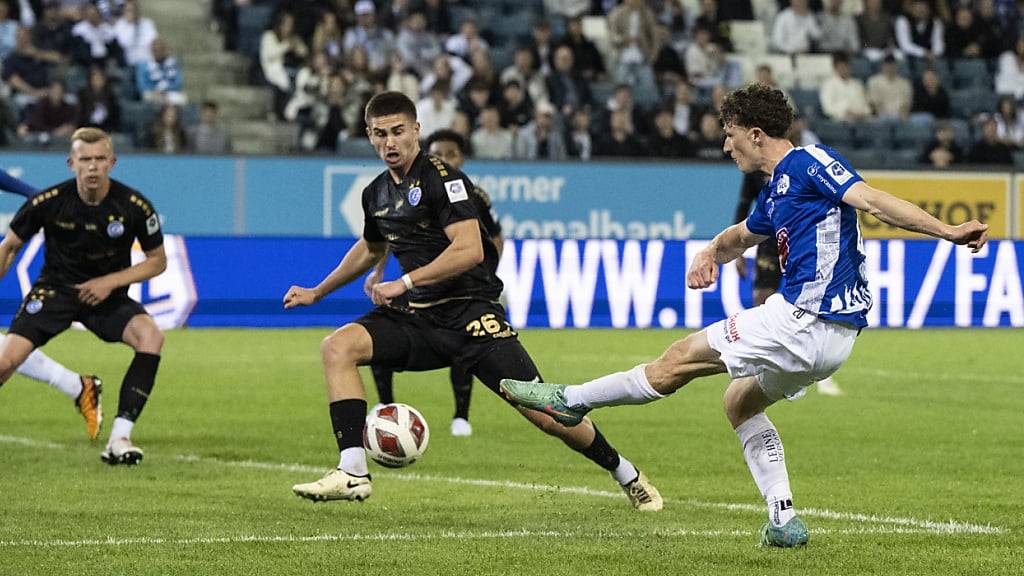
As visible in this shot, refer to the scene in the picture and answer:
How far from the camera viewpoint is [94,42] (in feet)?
77.9

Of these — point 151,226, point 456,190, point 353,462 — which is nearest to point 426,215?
point 456,190

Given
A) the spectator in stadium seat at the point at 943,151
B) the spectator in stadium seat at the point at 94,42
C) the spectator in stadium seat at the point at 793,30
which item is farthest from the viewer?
the spectator in stadium seat at the point at 793,30

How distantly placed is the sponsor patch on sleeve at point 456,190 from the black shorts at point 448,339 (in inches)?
19.7

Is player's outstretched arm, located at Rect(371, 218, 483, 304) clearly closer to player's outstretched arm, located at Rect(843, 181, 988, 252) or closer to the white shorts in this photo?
the white shorts

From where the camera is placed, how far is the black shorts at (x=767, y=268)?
43.9 feet

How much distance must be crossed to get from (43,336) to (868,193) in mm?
5643

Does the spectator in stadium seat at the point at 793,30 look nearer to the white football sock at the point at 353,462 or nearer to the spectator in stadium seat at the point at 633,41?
the spectator in stadium seat at the point at 633,41

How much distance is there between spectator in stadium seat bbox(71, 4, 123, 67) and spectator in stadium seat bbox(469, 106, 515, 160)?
479 cm

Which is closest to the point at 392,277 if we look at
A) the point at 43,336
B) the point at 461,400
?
the point at 461,400

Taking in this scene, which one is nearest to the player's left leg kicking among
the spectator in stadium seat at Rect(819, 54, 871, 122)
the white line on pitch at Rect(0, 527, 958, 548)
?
the white line on pitch at Rect(0, 527, 958, 548)

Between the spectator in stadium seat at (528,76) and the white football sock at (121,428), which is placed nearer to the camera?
the white football sock at (121,428)

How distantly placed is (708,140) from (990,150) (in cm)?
427

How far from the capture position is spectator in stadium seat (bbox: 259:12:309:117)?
24391 mm

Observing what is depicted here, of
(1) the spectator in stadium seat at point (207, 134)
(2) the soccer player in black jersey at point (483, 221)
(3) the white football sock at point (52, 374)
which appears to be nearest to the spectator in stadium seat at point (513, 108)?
(1) the spectator in stadium seat at point (207, 134)
